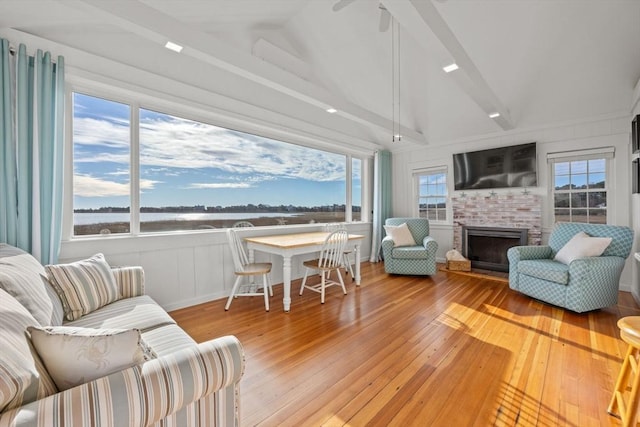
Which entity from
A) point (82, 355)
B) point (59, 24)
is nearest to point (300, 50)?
point (59, 24)

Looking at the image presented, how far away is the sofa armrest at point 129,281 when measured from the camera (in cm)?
225

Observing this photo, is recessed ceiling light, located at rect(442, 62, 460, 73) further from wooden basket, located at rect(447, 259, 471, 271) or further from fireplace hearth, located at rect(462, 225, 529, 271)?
wooden basket, located at rect(447, 259, 471, 271)

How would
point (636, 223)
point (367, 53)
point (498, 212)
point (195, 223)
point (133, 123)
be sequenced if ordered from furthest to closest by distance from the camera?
point (498, 212), point (367, 53), point (195, 223), point (636, 223), point (133, 123)

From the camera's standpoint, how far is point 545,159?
14.2 feet

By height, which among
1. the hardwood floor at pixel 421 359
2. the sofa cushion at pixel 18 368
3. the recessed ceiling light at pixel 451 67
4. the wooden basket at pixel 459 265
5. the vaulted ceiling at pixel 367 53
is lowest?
the hardwood floor at pixel 421 359

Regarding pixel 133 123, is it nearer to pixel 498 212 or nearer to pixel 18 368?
pixel 18 368

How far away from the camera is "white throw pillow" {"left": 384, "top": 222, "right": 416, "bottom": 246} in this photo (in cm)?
471

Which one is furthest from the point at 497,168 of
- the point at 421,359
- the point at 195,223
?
the point at 195,223

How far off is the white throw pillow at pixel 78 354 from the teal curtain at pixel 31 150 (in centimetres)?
187

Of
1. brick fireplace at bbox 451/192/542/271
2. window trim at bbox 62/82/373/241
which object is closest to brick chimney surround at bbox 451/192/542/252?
brick fireplace at bbox 451/192/542/271

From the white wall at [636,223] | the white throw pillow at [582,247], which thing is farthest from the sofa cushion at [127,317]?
the white wall at [636,223]

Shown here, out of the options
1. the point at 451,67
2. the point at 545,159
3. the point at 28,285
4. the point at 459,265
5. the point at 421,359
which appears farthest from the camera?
the point at 459,265

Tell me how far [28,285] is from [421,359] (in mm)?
2471

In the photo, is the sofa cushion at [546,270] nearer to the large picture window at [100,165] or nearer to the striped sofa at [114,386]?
the striped sofa at [114,386]
